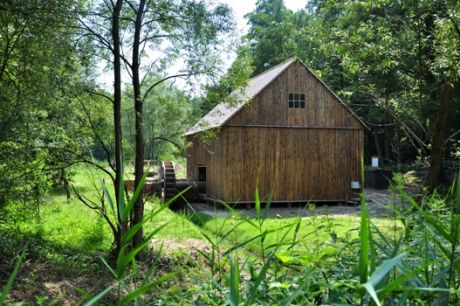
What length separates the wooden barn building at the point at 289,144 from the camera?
51.5 ft

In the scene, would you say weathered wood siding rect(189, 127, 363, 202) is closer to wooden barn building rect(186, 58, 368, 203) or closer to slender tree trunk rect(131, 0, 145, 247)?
wooden barn building rect(186, 58, 368, 203)

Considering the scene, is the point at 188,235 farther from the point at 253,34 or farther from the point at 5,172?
the point at 253,34

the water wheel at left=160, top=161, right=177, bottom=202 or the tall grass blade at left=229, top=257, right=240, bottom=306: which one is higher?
the tall grass blade at left=229, top=257, right=240, bottom=306

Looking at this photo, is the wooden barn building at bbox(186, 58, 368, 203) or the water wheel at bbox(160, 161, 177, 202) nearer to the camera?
the wooden barn building at bbox(186, 58, 368, 203)

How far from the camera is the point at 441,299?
1.58m

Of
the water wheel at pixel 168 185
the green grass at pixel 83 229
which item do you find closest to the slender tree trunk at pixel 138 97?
the green grass at pixel 83 229

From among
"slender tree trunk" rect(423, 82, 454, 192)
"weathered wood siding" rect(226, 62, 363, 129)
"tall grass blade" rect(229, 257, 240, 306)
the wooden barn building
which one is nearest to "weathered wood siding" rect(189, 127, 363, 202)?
the wooden barn building

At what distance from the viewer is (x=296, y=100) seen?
1634 centimetres

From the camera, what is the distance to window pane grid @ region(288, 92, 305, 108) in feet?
53.4

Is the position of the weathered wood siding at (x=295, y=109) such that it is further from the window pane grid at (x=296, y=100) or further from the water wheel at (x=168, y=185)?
the water wheel at (x=168, y=185)

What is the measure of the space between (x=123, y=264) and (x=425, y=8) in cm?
830

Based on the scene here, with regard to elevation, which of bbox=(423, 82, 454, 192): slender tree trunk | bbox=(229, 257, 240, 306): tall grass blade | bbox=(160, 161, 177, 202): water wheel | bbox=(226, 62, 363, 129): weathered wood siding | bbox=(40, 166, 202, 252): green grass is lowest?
bbox=(40, 166, 202, 252): green grass

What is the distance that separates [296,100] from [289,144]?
1690 mm

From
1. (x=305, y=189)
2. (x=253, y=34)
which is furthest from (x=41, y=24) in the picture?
(x=253, y=34)
